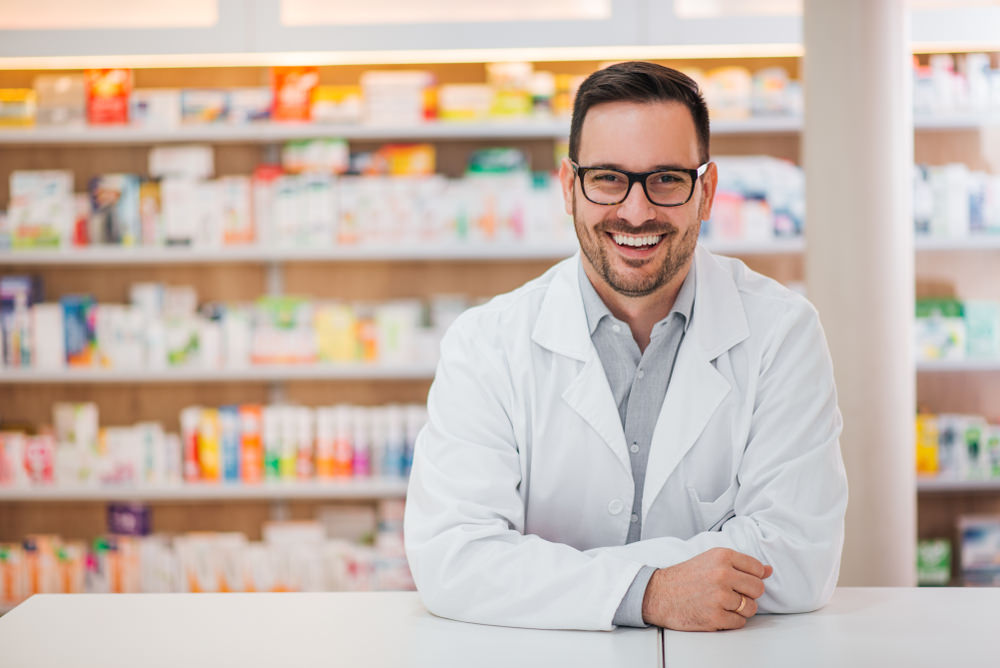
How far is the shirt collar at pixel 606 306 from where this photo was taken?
1.87 m

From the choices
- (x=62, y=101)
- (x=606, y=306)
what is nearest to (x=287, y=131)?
(x=62, y=101)

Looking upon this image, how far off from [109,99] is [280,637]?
128 inches

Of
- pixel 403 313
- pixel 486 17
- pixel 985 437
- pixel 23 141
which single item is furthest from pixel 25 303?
pixel 985 437

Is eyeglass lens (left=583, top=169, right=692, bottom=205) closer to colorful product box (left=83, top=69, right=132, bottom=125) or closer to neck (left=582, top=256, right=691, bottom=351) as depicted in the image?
neck (left=582, top=256, right=691, bottom=351)

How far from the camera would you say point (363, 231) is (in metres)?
4.00

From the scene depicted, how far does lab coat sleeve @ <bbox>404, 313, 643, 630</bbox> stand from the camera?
1472mm

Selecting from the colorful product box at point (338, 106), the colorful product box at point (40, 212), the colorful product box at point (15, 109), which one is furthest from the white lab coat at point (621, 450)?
the colorful product box at point (15, 109)

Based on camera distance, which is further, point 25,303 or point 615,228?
point 25,303

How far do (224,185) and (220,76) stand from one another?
63cm

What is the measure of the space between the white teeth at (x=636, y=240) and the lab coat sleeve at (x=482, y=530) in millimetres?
311

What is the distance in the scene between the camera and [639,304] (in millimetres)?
1866

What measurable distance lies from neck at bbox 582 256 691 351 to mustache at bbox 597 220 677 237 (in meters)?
0.12

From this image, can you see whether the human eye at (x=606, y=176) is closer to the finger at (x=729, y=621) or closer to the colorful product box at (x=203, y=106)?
the finger at (x=729, y=621)

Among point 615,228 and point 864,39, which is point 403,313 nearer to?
point 864,39
